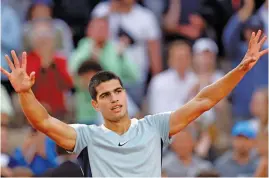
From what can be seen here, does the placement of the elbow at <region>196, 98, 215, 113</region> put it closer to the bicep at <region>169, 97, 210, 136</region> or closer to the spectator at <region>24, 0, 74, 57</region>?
the bicep at <region>169, 97, 210, 136</region>

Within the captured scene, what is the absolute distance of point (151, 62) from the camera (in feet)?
38.4

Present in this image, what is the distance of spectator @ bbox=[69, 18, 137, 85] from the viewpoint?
11234mm

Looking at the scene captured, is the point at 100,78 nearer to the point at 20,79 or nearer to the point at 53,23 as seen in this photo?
the point at 20,79

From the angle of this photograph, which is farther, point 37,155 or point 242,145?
point 242,145

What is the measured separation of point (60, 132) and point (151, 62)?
5.91 meters

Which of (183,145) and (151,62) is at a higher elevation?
(151,62)

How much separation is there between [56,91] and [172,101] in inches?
59.7

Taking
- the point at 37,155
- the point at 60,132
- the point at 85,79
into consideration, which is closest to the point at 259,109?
the point at 85,79

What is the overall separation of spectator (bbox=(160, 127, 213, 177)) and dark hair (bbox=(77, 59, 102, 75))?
4.73ft

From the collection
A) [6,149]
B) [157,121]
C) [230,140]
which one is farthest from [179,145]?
[157,121]

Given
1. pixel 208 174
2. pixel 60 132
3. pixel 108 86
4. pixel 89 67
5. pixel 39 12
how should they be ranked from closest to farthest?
pixel 60 132 → pixel 108 86 → pixel 208 174 → pixel 89 67 → pixel 39 12

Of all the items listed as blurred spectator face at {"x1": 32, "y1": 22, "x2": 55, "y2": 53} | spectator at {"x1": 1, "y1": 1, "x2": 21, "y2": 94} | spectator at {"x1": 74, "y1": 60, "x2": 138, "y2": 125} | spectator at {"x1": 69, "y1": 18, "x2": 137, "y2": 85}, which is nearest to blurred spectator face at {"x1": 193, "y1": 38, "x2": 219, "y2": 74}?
spectator at {"x1": 69, "y1": 18, "x2": 137, "y2": 85}

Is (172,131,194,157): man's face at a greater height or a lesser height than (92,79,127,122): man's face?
greater

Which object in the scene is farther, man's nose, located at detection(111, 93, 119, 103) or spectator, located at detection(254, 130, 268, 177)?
spectator, located at detection(254, 130, 268, 177)
